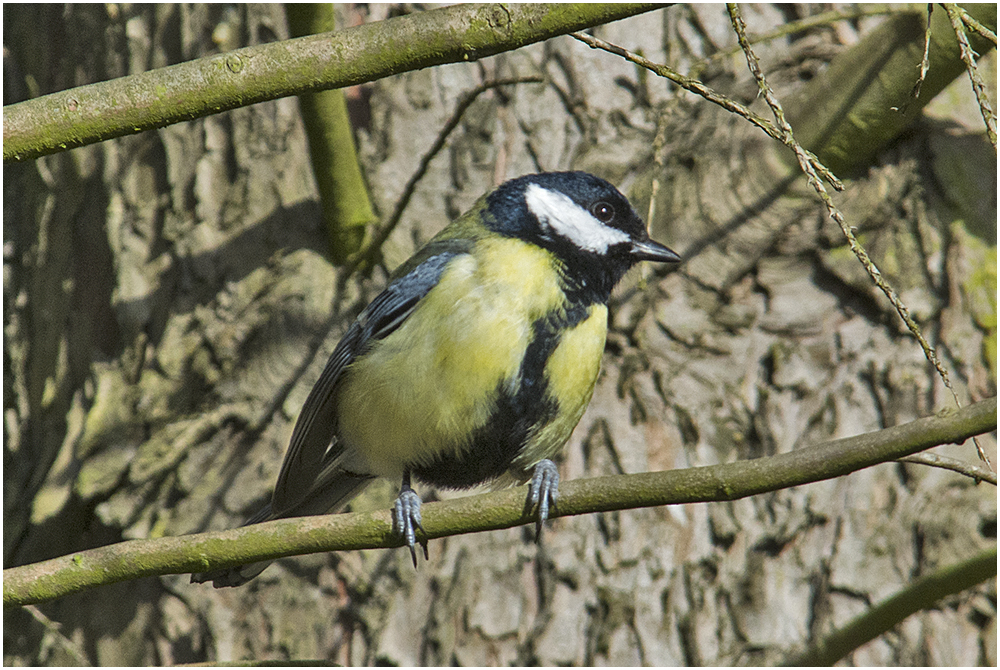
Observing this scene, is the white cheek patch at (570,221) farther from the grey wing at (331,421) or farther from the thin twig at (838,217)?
the thin twig at (838,217)

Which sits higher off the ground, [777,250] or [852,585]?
[777,250]

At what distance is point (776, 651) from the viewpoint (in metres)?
2.25

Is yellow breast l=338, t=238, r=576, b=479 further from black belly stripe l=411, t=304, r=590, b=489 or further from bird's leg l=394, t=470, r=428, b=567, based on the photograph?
bird's leg l=394, t=470, r=428, b=567

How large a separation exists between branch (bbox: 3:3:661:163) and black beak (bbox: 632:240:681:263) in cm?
89

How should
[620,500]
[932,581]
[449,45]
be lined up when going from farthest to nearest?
[932,581]
[620,500]
[449,45]

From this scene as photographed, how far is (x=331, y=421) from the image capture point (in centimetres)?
216

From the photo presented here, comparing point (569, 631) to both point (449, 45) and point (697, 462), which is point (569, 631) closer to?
point (697, 462)

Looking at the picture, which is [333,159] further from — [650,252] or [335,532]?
[335,532]

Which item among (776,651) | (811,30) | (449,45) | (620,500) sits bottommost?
(776,651)

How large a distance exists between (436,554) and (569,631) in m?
0.40

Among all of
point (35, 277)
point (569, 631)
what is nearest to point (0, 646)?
point (35, 277)

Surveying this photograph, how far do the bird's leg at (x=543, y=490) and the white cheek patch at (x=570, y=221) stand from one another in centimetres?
52

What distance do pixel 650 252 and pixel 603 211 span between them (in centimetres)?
15

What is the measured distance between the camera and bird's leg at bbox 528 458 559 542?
1.51 metres
